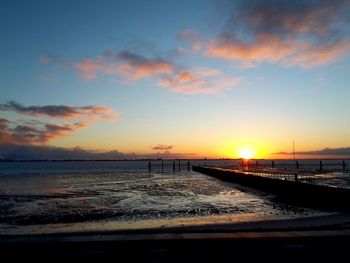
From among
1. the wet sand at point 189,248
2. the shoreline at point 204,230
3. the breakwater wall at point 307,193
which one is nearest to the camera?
the wet sand at point 189,248

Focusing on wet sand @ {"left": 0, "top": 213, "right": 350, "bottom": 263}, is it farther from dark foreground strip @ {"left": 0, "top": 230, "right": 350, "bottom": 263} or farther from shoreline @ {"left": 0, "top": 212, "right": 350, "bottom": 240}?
shoreline @ {"left": 0, "top": 212, "right": 350, "bottom": 240}

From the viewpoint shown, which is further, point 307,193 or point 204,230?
point 307,193

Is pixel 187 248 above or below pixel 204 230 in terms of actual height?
above

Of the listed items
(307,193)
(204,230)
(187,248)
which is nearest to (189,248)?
(187,248)

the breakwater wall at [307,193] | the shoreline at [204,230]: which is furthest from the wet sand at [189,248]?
the breakwater wall at [307,193]

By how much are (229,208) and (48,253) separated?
1573 centimetres

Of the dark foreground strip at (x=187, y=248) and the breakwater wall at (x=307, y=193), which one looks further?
the breakwater wall at (x=307, y=193)

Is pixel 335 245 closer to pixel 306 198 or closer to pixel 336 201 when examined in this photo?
pixel 336 201

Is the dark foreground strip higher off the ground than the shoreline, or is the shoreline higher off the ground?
the dark foreground strip

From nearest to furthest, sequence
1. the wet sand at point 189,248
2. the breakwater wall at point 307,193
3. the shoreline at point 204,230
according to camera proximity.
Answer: the wet sand at point 189,248, the shoreline at point 204,230, the breakwater wall at point 307,193

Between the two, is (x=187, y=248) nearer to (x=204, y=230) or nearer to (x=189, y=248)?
(x=189, y=248)

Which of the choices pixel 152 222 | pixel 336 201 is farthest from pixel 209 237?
pixel 336 201

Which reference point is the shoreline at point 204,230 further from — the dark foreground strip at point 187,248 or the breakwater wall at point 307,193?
the breakwater wall at point 307,193

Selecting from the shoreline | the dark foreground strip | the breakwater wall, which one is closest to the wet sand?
the dark foreground strip
